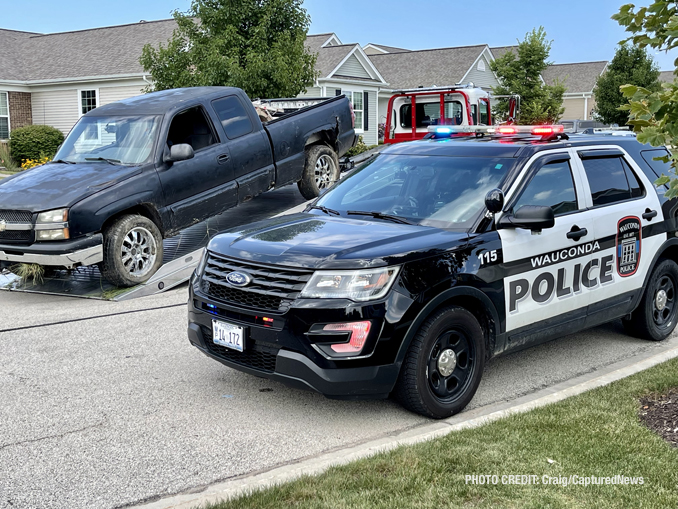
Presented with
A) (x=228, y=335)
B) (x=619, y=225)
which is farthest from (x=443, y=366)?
(x=619, y=225)

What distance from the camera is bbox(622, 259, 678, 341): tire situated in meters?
6.76

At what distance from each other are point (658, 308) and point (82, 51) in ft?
104

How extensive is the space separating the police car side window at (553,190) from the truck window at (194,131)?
546 cm

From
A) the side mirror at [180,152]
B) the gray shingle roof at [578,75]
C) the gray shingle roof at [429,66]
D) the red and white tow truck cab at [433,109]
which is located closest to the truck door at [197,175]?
the side mirror at [180,152]

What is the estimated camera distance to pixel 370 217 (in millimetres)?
5684

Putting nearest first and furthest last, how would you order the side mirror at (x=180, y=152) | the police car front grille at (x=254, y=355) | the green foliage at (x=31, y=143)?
the police car front grille at (x=254, y=355) < the side mirror at (x=180, y=152) < the green foliage at (x=31, y=143)

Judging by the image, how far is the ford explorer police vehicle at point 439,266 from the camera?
4.63 metres

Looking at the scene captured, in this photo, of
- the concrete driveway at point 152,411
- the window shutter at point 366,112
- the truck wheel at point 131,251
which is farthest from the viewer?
the window shutter at point 366,112

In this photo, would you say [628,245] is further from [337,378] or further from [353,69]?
[353,69]

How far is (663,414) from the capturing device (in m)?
4.85

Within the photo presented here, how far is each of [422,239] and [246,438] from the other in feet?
5.54

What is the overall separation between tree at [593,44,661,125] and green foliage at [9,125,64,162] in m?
29.9

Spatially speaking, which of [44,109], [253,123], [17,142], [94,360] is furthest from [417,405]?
[44,109]

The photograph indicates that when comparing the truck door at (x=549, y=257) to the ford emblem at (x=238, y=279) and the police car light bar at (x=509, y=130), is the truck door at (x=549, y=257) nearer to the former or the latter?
the police car light bar at (x=509, y=130)
